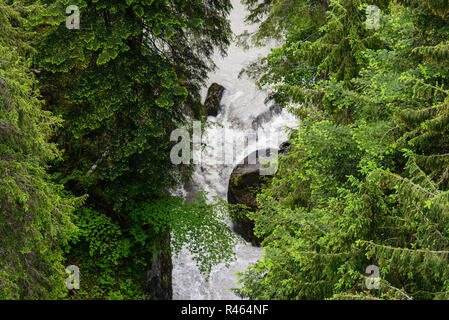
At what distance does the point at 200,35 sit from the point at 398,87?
23.4 ft

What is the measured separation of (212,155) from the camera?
730 inches

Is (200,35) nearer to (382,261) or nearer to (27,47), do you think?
(27,47)

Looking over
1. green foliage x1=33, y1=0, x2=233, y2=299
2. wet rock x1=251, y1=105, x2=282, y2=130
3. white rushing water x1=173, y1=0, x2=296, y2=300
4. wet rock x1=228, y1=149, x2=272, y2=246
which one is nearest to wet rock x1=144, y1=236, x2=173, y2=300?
Result: green foliage x1=33, y1=0, x2=233, y2=299

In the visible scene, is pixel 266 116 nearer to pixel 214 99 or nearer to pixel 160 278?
pixel 214 99

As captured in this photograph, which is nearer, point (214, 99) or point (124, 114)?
point (124, 114)

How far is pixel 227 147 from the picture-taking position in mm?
18703

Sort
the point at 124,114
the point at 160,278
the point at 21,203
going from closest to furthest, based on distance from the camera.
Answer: the point at 21,203 → the point at 124,114 → the point at 160,278

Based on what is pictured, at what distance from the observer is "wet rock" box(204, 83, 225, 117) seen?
2072 cm

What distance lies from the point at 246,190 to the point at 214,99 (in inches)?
319

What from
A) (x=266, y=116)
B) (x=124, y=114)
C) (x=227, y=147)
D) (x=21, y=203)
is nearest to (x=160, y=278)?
(x=124, y=114)

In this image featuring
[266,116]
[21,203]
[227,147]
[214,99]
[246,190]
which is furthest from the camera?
[214,99]

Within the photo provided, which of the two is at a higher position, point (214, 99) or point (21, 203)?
point (214, 99)

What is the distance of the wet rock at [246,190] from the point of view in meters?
14.5

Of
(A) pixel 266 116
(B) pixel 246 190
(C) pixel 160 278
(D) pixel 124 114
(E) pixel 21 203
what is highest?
(A) pixel 266 116
